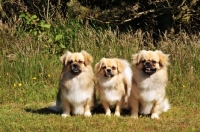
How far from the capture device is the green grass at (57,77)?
19.8 feet

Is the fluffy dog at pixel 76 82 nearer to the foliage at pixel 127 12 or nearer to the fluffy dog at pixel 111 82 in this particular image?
the fluffy dog at pixel 111 82

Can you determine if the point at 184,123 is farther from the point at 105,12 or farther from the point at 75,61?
the point at 105,12

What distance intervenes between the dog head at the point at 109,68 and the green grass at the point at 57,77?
0.66 metres

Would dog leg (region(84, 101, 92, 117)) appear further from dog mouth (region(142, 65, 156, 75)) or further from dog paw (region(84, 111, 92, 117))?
dog mouth (region(142, 65, 156, 75))

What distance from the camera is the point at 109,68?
20.5 ft

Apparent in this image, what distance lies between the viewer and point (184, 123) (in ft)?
20.3

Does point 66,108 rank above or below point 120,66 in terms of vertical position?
below

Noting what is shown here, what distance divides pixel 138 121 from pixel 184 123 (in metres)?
0.67

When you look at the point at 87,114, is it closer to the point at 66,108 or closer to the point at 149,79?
the point at 66,108

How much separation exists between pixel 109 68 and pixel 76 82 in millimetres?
536

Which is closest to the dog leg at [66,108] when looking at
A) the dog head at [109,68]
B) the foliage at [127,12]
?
the dog head at [109,68]

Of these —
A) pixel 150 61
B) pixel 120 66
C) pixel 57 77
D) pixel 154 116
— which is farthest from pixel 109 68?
pixel 57 77

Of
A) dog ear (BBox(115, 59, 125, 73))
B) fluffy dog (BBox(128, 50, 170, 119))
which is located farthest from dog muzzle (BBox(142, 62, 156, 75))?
dog ear (BBox(115, 59, 125, 73))

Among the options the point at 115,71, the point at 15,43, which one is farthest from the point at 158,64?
the point at 15,43
